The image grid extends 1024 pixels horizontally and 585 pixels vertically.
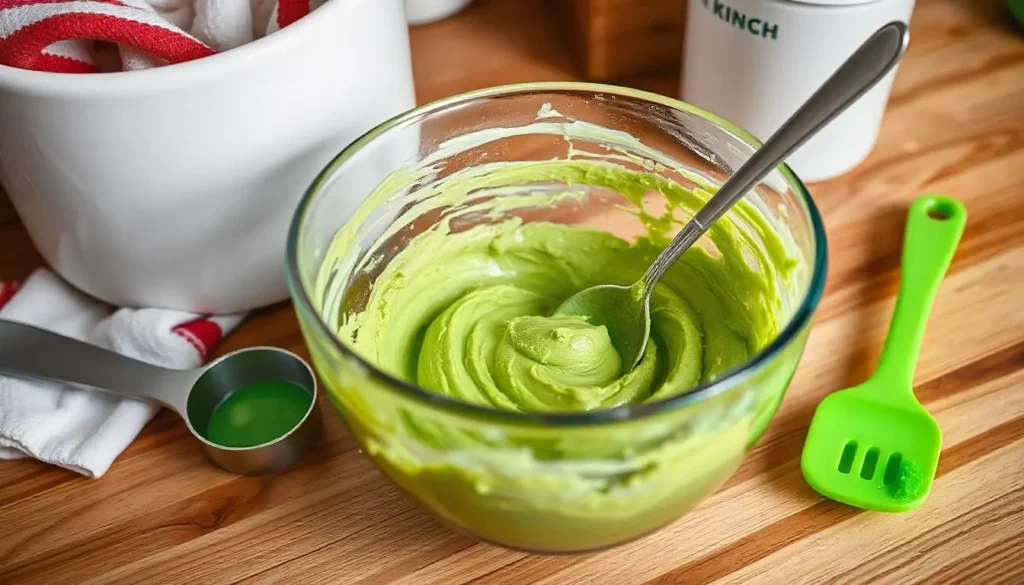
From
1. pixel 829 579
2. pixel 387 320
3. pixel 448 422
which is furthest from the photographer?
pixel 387 320

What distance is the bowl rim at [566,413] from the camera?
1.50 ft

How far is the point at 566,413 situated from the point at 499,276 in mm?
318

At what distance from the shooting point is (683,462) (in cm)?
51

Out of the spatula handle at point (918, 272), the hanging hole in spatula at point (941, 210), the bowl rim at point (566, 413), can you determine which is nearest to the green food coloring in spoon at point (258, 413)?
the bowl rim at point (566, 413)

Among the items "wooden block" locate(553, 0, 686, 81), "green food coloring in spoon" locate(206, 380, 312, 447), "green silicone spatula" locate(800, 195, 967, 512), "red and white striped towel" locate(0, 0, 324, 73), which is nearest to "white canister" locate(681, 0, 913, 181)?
"wooden block" locate(553, 0, 686, 81)

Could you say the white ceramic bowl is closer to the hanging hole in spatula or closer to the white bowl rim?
the white bowl rim

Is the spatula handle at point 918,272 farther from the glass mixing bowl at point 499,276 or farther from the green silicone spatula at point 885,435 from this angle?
the glass mixing bowl at point 499,276

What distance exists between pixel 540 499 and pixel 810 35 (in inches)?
18.2

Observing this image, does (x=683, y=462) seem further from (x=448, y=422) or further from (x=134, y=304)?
(x=134, y=304)

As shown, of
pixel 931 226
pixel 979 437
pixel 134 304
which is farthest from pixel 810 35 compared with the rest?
pixel 134 304

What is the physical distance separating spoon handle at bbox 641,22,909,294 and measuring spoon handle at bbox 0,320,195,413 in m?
0.39

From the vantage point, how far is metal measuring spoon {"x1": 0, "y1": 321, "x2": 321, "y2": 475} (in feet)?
2.17

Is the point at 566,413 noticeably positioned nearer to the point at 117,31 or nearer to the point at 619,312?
the point at 619,312

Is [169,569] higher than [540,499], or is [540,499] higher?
[540,499]
